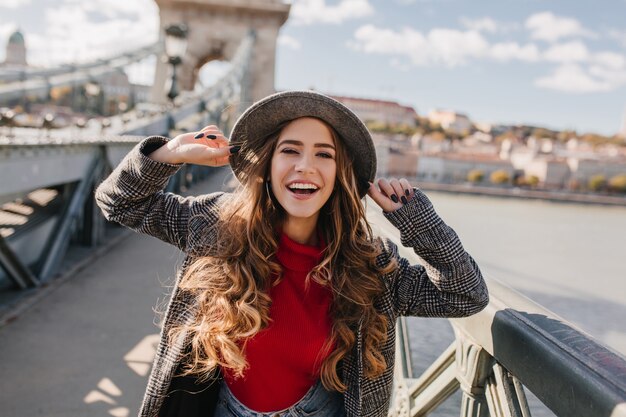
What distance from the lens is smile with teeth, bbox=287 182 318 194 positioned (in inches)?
49.8

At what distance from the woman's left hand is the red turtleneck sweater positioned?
26cm

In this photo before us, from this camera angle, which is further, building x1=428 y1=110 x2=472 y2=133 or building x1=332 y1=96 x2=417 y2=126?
building x1=428 y1=110 x2=472 y2=133

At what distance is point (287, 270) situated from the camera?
1.30 m

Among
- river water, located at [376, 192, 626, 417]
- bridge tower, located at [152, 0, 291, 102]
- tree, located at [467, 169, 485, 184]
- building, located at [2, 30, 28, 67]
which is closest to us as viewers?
river water, located at [376, 192, 626, 417]

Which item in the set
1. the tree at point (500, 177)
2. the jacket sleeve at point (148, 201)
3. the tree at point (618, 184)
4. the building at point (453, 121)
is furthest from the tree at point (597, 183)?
the jacket sleeve at point (148, 201)

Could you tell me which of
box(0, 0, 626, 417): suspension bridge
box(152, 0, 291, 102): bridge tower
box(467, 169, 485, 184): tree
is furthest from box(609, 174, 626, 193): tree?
box(0, 0, 626, 417): suspension bridge

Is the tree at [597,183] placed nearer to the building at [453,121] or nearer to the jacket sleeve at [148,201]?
the building at [453,121]

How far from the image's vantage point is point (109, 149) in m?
4.22

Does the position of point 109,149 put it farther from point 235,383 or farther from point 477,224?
point 477,224

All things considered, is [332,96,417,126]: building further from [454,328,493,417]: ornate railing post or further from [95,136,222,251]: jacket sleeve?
[454,328,493,417]: ornate railing post

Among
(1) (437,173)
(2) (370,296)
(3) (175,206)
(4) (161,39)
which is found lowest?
(1) (437,173)

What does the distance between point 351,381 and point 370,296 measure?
0.20 meters

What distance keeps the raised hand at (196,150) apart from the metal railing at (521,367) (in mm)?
692

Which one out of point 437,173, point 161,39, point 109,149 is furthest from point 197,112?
point 437,173
